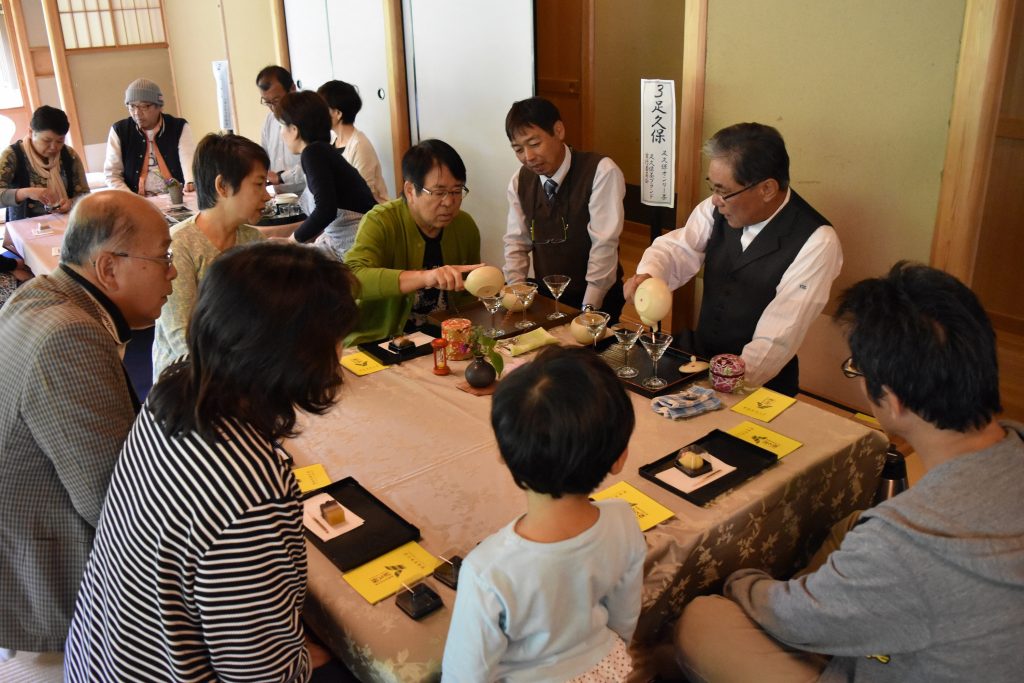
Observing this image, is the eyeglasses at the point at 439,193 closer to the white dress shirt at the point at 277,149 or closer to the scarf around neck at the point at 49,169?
the white dress shirt at the point at 277,149

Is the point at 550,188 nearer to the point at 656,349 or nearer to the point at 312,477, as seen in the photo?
the point at 656,349

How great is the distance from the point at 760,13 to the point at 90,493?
255 centimetres

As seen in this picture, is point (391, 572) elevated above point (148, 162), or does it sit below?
below

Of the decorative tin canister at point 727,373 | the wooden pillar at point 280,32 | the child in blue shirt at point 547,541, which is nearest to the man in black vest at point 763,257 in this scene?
the decorative tin canister at point 727,373

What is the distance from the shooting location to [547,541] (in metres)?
1.09

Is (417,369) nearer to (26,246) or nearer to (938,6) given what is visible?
(938,6)

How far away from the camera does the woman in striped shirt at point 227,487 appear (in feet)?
3.38

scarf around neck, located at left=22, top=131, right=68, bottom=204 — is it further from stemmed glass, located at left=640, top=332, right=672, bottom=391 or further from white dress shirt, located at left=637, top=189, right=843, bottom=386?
white dress shirt, located at left=637, top=189, right=843, bottom=386

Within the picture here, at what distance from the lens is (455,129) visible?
4641 millimetres

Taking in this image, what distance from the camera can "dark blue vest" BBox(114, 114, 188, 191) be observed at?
4.49 meters

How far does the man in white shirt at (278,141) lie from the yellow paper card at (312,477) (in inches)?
122

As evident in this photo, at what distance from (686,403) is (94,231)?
135cm

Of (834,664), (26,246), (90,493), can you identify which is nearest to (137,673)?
(90,493)

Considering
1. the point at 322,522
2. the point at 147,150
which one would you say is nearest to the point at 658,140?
the point at 322,522
